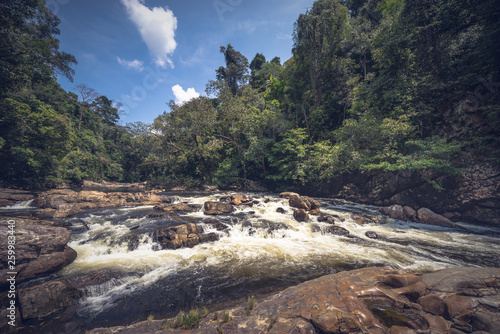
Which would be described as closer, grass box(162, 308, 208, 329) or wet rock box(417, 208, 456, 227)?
grass box(162, 308, 208, 329)

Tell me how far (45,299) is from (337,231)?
1127 cm

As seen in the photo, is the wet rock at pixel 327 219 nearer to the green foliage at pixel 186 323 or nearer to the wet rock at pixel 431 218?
the wet rock at pixel 431 218

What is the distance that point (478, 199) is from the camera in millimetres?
9734

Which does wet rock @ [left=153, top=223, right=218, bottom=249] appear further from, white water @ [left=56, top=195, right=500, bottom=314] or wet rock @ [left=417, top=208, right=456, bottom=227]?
wet rock @ [left=417, top=208, right=456, bottom=227]

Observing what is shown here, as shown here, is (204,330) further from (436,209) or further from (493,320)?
(436,209)

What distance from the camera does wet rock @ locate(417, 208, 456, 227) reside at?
9.94m

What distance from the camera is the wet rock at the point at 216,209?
11.9 metres

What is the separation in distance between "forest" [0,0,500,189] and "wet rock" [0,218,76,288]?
16.1 metres

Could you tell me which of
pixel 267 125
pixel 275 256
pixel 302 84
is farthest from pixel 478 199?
pixel 302 84

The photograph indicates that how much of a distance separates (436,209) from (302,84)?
71.8 ft

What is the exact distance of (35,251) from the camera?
5.43 metres

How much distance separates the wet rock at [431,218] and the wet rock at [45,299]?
1693 cm

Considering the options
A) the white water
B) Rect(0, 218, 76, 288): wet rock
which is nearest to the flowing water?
the white water

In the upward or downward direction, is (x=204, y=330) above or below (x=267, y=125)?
below
